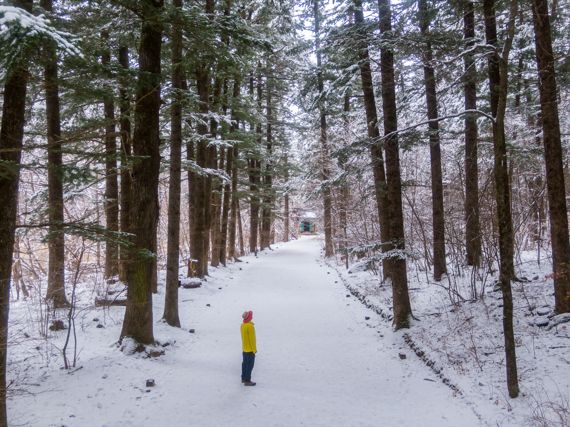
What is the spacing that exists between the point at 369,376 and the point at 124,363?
4.49 meters

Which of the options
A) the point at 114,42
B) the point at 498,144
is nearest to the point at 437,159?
the point at 498,144

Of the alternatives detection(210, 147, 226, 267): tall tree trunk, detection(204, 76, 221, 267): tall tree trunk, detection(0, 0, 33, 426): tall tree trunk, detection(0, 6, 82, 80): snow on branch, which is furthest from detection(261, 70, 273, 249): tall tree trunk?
detection(0, 6, 82, 80): snow on branch

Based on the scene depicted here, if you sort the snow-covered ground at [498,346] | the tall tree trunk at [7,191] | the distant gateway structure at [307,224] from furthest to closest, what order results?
the distant gateway structure at [307,224] → the snow-covered ground at [498,346] → the tall tree trunk at [7,191]

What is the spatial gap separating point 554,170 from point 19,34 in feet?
26.4

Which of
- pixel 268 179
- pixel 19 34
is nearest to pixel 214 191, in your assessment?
pixel 268 179

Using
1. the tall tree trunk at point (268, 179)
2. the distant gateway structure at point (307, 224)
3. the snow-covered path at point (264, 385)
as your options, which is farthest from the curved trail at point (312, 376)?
the distant gateway structure at point (307, 224)

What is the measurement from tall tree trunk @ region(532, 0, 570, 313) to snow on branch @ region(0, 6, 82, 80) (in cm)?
741

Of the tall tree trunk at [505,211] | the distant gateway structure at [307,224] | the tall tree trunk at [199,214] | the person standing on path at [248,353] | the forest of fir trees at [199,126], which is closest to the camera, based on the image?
the forest of fir trees at [199,126]

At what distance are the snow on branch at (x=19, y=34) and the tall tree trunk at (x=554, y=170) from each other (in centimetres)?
741

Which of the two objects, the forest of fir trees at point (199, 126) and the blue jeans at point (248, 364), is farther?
the blue jeans at point (248, 364)

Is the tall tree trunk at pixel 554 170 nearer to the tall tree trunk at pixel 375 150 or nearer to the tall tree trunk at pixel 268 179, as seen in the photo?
the tall tree trunk at pixel 375 150

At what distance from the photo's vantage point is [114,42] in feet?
31.2

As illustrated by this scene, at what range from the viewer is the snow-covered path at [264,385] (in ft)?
18.5

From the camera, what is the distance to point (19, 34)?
3.26 metres
